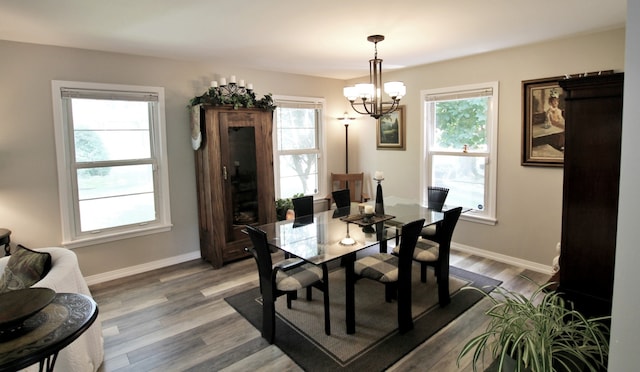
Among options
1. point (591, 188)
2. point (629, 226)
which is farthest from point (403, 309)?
point (629, 226)

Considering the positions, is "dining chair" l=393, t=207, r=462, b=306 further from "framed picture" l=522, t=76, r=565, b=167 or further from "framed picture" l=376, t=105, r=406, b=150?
"framed picture" l=376, t=105, r=406, b=150

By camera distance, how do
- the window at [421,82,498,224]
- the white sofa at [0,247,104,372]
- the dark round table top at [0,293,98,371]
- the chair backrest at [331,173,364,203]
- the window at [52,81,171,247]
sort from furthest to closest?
the chair backrest at [331,173,364,203] → the window at [421,82,498,224] → the window at [52,81,171,247] → the white sofa at [0,247,104,372] → the dark round table top at [0,293,98,371]

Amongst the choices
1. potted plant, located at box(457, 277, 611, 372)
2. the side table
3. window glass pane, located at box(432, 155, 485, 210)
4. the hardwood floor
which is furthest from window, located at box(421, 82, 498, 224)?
the side table

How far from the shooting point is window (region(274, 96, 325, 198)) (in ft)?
17.0

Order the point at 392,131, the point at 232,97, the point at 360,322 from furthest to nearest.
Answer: the point at 392,131 < the point at 232,97 < the point at 360,322

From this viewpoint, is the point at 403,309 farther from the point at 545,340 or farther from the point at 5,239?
the point at 5,239

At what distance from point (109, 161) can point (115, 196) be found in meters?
0.39

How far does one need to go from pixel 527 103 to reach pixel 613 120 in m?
2.51

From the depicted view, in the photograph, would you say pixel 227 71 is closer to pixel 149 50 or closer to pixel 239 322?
pixel 149 50

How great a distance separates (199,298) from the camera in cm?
345

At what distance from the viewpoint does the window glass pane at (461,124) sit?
4367mm

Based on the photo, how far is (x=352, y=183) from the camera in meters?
5.75

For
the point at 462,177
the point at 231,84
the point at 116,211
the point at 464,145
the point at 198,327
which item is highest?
the point at 231,84

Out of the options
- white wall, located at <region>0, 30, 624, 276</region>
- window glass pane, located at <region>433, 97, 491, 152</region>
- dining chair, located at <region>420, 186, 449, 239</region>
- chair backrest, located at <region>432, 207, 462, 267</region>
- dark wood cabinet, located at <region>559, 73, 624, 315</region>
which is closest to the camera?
dark wood cabinet, located at <region>559, 73, 624, 315</region>
